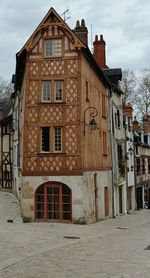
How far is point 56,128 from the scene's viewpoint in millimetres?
18906

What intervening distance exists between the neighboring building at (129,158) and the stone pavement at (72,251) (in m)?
12.0

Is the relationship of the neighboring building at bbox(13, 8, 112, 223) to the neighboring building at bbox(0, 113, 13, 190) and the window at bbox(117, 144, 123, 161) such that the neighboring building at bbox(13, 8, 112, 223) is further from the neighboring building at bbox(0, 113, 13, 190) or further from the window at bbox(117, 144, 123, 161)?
the neighboring building at bbox(0, 113, 13, 190)

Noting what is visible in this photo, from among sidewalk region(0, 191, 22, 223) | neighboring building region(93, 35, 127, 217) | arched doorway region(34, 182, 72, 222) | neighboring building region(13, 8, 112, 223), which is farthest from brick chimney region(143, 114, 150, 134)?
arched doorway region(34, 182, 72, 222)

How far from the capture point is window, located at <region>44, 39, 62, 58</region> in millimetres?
19188

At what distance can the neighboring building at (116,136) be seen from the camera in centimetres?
2509

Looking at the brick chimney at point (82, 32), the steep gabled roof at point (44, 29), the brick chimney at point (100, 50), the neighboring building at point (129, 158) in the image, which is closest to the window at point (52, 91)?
the steep gabled roof at point (44, 29)

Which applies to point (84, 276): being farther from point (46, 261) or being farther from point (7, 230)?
point (7, 230)

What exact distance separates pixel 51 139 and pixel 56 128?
602 millimetres

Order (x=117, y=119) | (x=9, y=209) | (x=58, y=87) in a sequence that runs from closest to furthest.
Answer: (x=58, y=87) < (x=9, y=209) < (x=117, y=119)

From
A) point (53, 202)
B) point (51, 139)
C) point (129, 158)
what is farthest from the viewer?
point (129, 158)

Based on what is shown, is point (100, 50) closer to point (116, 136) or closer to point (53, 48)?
point (116, 136)


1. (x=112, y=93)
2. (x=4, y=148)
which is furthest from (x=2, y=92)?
(x=112, y=93)

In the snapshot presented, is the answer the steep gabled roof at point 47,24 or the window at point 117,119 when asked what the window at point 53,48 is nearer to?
the steep gabled roof at point 47,24

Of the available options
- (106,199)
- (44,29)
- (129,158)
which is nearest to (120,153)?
(129,158)
